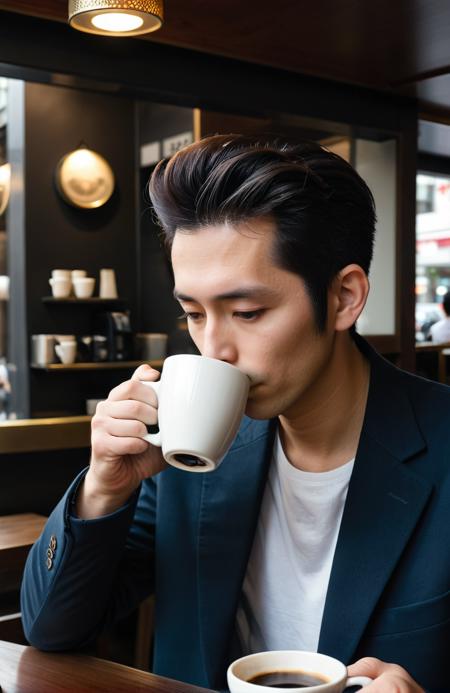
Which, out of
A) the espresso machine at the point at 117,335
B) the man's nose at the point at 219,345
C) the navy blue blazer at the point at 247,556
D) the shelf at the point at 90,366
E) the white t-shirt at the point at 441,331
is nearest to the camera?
the man's nose at the point at 219,345

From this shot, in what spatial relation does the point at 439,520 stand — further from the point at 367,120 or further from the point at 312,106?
the point at 367,120

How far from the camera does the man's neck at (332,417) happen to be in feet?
4.60

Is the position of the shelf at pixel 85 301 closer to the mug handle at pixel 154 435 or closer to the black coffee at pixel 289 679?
the mug handle at pixel 154 435

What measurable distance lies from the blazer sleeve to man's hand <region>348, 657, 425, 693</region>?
470mm

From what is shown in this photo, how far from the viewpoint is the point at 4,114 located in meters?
5.83

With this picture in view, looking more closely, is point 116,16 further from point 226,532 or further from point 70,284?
point 70,284

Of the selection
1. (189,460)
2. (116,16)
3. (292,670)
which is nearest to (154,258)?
(116,16)

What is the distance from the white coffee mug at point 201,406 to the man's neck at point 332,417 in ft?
1.10

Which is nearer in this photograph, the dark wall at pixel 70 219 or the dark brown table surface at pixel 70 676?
the dark brown table surface at pixel 70 676

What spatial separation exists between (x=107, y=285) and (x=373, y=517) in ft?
15.2

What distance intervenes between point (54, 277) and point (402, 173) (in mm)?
2345

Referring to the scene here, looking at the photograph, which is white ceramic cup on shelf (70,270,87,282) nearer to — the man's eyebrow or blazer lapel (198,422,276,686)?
blazer lapel (198,422,276,686)

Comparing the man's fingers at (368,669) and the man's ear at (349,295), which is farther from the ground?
the man's ear at (349,295)

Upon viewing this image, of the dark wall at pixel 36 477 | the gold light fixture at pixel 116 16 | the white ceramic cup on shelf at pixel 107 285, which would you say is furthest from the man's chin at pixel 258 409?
the white ceramic cup on shelf at pixel 107 285
